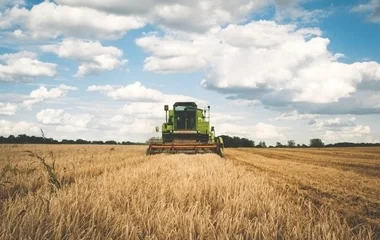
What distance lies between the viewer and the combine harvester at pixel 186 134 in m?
21.0

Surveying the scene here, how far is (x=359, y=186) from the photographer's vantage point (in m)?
9.18

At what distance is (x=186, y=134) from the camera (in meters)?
23.9

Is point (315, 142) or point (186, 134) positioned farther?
point (315, 142)

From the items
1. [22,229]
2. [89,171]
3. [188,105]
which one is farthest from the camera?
[188,105]

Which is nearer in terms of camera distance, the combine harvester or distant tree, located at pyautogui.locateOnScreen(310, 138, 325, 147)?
the combine harvester

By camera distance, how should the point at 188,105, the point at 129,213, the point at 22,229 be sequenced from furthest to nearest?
the point at 188,105 < the point at 129,213 < the point at 22,229

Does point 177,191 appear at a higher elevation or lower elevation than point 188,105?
lower

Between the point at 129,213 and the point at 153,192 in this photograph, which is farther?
the point at 153,192

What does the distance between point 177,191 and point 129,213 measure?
1.42m

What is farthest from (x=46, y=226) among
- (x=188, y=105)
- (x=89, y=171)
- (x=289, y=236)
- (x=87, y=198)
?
(x=188, y=105)

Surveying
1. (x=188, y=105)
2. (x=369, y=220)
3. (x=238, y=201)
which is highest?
(x=188, y=105)

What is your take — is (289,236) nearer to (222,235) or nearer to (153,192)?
(222,235)

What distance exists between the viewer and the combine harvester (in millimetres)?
20989

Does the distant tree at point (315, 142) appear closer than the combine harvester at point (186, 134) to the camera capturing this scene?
No
